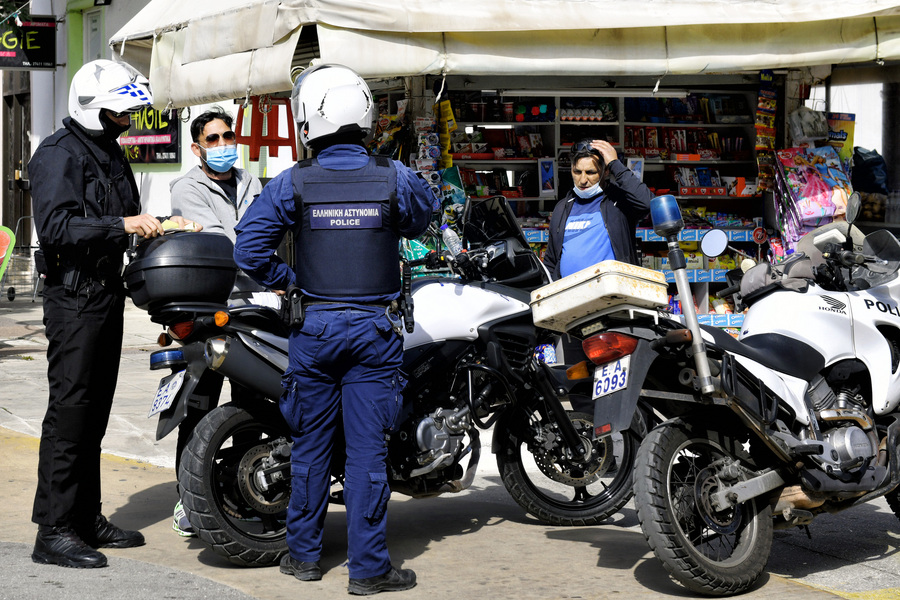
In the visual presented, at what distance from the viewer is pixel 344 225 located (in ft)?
15.0

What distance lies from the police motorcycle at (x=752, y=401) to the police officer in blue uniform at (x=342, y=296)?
67cm

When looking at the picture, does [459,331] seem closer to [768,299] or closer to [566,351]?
[768,299]

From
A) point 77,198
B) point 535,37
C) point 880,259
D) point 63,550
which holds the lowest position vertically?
point 63,550

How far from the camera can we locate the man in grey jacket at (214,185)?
5.75 metres

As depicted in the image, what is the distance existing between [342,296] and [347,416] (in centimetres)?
49

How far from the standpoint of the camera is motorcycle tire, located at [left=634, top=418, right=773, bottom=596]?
433cm

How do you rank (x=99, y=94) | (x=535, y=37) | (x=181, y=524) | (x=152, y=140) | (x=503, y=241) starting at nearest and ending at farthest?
(x=99, y=94), (x=181, y=524), (x=503, y=241), (x=535, y=37), (x=152, y=140)

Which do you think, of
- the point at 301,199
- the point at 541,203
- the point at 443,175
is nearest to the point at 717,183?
the point at 541,203

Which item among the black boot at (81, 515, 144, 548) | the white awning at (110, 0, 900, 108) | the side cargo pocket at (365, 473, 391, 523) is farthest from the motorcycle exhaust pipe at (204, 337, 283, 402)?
the white awning at (110, 0, 900, 108)

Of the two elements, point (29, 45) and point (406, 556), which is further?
point (29, 45)

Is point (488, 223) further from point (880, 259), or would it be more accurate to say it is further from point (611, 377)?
point (880, 259)

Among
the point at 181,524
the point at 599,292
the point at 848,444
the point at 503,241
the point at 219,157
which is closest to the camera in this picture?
the point at 599,292

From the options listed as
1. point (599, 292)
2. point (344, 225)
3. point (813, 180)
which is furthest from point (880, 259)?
point (813, 180)

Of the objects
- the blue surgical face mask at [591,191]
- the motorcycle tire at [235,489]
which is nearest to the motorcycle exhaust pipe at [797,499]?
the motorcycle tire at [235,489]
